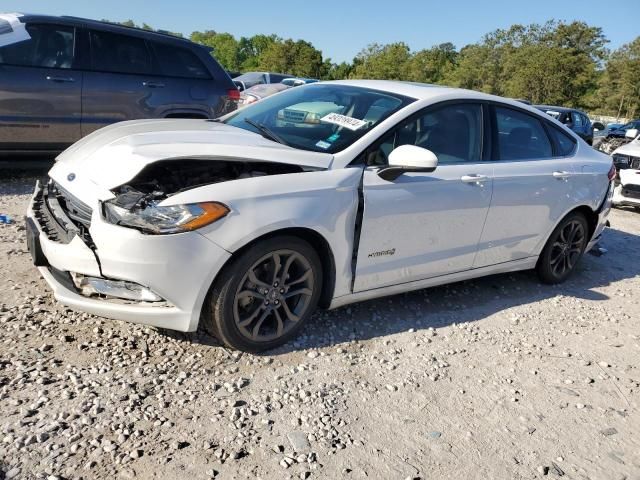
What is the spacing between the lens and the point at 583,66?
138 ft

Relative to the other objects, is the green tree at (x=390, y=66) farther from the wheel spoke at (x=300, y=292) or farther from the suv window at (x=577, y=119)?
the wheel spoke at (x=300, y=292)

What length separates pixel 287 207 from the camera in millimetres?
2973

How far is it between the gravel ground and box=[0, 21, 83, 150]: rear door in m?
2.36

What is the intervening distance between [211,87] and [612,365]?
558cm

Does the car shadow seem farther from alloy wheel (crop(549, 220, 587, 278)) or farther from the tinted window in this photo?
the tinted window

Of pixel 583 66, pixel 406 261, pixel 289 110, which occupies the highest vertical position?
pixel 583 66

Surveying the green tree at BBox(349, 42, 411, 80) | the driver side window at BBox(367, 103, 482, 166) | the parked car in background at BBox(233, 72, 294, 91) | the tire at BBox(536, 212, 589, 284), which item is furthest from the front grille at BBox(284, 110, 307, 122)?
the green tree at BBox(349, 42, 411, 80)

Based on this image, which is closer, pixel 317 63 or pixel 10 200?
pixel 10 200

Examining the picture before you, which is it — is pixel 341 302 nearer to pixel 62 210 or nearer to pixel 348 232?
pixel 348 232

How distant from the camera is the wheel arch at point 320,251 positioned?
2918 millimetres

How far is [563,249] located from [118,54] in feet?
17.9

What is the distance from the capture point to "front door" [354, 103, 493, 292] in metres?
3.38

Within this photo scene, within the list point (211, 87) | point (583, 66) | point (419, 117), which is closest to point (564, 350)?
point (419, 117)

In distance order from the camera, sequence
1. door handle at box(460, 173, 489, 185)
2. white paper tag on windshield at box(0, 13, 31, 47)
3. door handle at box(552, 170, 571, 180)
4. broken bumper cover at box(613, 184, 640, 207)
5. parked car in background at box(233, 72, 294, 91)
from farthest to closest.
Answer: parked car in background at box(233, 72, 294, 91) < broken bumper cover at box(613, 184, 640, 207) < white paper tag on windshield at box(0, 13, 31, 47) < door handle at box(552, 170, 571, 180) < door handle at box(460, 173, 489, 185)
